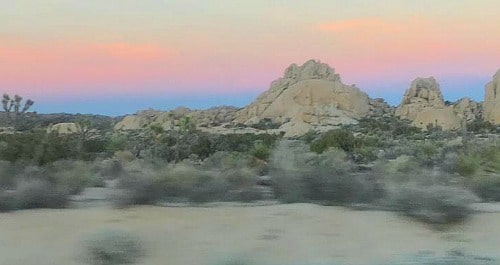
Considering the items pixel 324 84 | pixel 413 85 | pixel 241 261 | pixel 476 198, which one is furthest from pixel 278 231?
pixel 324 84

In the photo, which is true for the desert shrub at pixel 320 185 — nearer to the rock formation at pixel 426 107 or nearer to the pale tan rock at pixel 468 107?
the rock formation at pixel 426 107

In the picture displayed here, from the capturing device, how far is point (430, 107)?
105188 millimetres

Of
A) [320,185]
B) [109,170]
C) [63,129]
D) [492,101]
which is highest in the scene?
[492,101]

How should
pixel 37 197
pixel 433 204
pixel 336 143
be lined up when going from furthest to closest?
pixel 336 143 → pixel 37 197 → pixel 433 204

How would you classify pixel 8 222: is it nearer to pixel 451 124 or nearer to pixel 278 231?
pixel 278 231

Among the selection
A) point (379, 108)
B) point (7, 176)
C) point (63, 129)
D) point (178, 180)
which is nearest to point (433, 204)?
point (178, 180)

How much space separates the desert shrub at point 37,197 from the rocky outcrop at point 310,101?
3738 inches

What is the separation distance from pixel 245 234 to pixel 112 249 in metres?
2.70

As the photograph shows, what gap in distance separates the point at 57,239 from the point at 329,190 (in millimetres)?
5260

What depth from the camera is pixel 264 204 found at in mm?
14219

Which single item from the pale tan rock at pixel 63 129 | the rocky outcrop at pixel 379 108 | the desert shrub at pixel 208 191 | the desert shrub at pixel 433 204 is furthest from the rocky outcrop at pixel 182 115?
the desert shrub at pixel 433 204

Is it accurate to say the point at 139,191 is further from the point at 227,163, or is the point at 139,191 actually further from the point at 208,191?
the point at 227,163

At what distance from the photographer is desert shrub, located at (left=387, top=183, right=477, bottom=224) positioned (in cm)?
1255

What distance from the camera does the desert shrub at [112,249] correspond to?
9.59 meters
